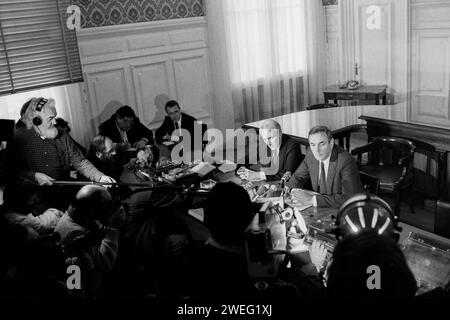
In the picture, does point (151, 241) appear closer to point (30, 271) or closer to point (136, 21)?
point (30, 271)

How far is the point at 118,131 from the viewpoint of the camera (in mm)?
4602

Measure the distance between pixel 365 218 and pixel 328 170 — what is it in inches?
67.3

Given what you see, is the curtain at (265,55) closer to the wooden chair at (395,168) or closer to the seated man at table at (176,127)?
the seated man at table at (176,127)

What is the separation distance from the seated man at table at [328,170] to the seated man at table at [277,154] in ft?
1.09

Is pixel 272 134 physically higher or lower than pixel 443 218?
higher

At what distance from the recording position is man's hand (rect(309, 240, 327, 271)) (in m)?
2.03

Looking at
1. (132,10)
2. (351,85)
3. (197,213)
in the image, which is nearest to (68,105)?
(132,10)

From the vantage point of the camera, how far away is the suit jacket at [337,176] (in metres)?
2.87

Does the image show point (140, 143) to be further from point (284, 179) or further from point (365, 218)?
point (365, 218)

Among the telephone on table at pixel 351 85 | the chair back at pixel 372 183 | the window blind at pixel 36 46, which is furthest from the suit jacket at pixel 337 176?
the telephone on table at pixel 351 85

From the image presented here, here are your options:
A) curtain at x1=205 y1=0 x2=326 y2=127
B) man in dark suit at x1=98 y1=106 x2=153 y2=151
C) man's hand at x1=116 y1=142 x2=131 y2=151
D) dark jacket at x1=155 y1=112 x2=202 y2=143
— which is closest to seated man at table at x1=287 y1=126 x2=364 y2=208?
man's hand at x1=116 y1=142 x2=131 y2=151

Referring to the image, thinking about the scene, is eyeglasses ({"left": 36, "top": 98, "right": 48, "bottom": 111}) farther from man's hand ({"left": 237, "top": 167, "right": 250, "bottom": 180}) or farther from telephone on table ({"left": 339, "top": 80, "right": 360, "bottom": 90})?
telephone on table ({"left": 339, "top": 80, "right": 360, "bottom": 90})

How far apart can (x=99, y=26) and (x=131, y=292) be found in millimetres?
3828
